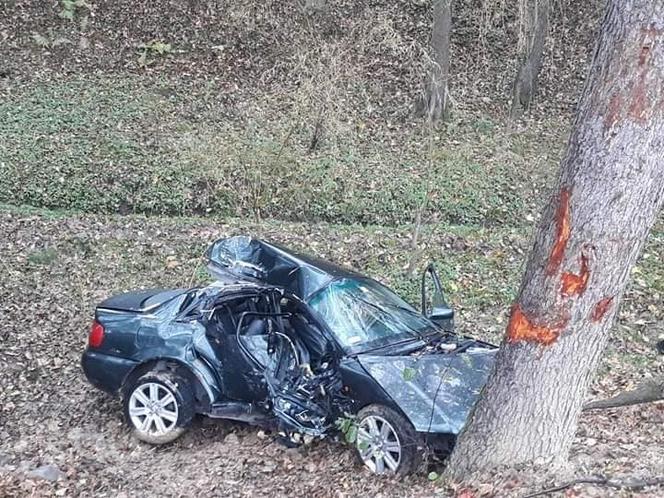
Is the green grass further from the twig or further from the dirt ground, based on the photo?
the twig

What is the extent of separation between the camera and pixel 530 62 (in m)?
17.3

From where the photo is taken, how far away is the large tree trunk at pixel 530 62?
1702 cm

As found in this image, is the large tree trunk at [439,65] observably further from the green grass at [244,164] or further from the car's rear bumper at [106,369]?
the car's rear bumper at [106,369]

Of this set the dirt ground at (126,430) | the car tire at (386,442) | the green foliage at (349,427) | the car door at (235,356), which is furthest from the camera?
the car door at (235,356)

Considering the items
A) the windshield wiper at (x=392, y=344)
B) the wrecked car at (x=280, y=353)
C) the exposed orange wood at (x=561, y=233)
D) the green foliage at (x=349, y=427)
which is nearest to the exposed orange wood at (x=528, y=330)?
the exposed orange wood at (x=561, y=233)

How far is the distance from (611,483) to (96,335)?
4644mm

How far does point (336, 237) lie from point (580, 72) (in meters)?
10.5

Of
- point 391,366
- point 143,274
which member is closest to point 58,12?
point 143,274

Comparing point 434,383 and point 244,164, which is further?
Answer: point 244,164

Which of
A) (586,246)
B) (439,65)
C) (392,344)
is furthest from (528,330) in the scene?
(439,65)

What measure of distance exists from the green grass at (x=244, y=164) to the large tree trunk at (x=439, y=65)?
50cm

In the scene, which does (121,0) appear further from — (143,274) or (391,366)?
(391,366)

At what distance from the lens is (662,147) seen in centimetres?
390

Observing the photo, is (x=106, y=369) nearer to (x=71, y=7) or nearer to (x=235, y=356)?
(x=235, y=356)
